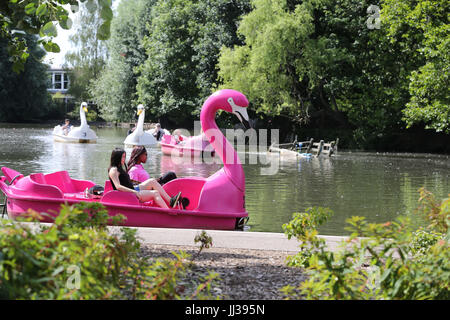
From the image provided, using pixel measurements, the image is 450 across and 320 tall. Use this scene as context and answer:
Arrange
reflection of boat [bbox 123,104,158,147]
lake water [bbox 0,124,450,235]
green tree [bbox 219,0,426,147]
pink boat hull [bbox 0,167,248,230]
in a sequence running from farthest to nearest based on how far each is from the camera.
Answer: green tree [bbox 219,0,426,147] → reflection of boat [bbox 123,104,158,147] → lake water [bbox 0,124,450,235] → pink boat hull [bbox 0,167,248,230]

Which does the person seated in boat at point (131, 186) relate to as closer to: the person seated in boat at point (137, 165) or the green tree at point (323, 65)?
the person seated in boat at point (137, 165)

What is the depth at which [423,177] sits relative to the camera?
20.2 metres

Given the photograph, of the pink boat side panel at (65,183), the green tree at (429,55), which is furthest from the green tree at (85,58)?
the pink boat side panel at (65,183)

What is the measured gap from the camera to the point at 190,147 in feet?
85.3

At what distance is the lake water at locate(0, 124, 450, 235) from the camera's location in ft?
41.1

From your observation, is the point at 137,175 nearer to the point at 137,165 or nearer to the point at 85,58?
the point at 137,165

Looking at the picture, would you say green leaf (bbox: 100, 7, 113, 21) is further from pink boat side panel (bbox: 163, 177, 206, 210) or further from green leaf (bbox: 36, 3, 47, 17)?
pink boat side panel (bbox: 163, 177, 206, 210)

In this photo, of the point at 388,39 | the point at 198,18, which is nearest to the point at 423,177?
the point at 388,39

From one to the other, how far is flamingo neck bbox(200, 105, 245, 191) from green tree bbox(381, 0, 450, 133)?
847 inches

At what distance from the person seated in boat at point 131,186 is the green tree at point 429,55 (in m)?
22.5

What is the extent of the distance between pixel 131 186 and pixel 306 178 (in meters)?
10.8

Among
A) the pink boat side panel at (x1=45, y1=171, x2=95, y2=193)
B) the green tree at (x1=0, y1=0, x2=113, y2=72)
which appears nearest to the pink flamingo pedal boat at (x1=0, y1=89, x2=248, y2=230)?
the pink boat side panel at (x1=45, y1=171, x2=95, y2=193)
